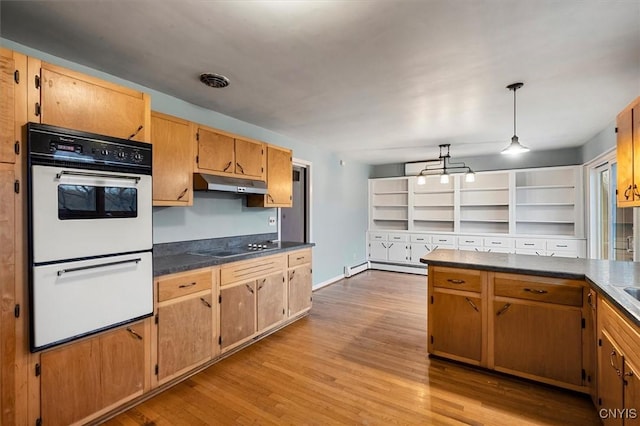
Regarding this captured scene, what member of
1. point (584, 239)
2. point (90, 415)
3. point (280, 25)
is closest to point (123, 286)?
point (90, 415)

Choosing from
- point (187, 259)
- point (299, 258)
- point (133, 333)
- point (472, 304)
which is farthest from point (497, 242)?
point (133, 333)

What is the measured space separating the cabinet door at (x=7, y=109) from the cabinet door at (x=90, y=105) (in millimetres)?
130

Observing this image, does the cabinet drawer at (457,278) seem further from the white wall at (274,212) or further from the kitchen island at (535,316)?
the white wall at (274,212)

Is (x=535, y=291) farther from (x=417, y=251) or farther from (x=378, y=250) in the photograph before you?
(x=378, y=250)

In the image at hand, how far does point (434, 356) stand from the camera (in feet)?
9.25

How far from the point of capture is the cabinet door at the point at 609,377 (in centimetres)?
159

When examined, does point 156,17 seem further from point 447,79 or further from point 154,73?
point 447,79

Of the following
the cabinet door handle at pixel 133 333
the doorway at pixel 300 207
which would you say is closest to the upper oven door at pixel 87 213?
the cabinet door handle at pixel 133 333

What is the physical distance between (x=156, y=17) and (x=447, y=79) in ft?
6.99

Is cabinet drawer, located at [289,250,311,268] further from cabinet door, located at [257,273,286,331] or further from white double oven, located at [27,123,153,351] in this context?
white double oven, located at [27,123,153,351]

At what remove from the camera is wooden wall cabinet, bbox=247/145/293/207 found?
3682mm

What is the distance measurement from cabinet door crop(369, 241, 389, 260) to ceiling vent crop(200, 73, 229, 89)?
5.01 meters

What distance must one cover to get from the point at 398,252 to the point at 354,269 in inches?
42.0

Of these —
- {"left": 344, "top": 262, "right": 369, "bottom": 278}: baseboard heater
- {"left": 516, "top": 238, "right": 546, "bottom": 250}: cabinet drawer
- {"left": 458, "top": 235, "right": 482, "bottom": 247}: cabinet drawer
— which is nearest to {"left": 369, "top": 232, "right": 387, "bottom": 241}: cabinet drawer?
{"left": 344, "top": 262, "right": 369, "bottom": 278}: baseboard heater
